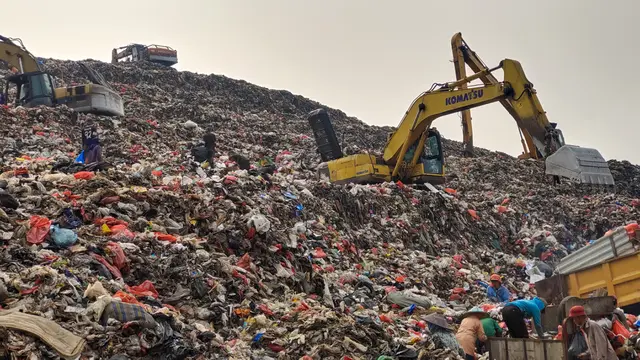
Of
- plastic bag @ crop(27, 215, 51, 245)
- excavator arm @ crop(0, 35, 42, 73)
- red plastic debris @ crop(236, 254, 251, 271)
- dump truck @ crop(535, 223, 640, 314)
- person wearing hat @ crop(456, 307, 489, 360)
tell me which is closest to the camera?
person wearing hat @ crop(456, 307, 489, 360)

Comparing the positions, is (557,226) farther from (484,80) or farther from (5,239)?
(5,239)

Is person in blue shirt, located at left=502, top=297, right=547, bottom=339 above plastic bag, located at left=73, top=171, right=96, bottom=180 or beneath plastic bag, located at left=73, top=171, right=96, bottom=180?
beneath

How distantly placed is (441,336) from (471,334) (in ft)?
1.54

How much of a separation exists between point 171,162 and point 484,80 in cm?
715

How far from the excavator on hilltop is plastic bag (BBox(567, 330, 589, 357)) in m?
29.7

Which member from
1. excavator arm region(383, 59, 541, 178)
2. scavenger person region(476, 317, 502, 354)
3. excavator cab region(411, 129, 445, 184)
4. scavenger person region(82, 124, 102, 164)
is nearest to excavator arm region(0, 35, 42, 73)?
scavenger person region(82, 124, 102, 164)

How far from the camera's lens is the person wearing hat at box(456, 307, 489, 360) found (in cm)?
575

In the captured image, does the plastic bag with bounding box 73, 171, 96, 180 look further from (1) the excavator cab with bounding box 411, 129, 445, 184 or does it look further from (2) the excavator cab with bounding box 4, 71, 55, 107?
(2) the excavator cab with bounding box 4, 71, 55, 107

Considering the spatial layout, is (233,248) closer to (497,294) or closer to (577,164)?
(497,294)

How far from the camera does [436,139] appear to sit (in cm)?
1478

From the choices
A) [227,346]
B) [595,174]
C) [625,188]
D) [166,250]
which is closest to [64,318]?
[227,346]

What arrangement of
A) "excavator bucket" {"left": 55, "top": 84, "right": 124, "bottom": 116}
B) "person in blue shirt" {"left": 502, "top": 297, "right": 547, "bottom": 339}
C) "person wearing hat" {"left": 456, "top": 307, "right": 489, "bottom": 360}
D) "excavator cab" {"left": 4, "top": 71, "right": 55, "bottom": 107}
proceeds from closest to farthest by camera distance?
"person wearing hat" {"left": 456, "top": 307, "right": 489, "bottom": 360} < "person in blue shirt" {"left": 502, "top": 297, "right": 547, "bottom": 339} < "excavator cab" {"left": 4, "top": 71, "right": 55, "bottom": 107} < "excavator bucket" {"left": 55, "top": 84, "right": 124, "bottom": 116}

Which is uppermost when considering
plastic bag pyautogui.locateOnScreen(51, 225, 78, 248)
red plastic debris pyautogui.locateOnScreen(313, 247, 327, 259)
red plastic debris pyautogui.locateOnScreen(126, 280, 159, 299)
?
plastic bag pyautogui.locateOnScreen(51, 225, 78, 248)

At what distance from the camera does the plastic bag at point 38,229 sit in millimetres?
6371
